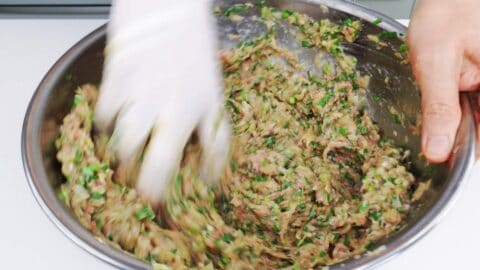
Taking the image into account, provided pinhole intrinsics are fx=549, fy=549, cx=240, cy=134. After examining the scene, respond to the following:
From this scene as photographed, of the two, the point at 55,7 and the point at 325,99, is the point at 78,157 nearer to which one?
the point at 325,99

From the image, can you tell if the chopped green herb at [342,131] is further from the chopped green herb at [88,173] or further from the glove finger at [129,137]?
the chopped green herb at [88,173]

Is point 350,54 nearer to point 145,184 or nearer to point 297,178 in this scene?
point 297,178

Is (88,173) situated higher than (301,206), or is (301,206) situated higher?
(88,173)

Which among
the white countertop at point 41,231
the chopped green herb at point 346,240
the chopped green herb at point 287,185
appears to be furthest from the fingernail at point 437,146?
the chopped green herb at point 287,185

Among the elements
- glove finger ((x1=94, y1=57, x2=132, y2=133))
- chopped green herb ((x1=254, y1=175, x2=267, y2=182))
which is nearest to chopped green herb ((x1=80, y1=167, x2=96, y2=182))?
glove finger ((x1=94, y1=57, x2=132, y2=133))

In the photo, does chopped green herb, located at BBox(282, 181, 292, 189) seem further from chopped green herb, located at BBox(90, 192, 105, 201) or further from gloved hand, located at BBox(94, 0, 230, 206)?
chopped green herb, located at BBox(90, 192, 105, 201)

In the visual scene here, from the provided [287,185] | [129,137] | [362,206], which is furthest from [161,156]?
[362,206]
